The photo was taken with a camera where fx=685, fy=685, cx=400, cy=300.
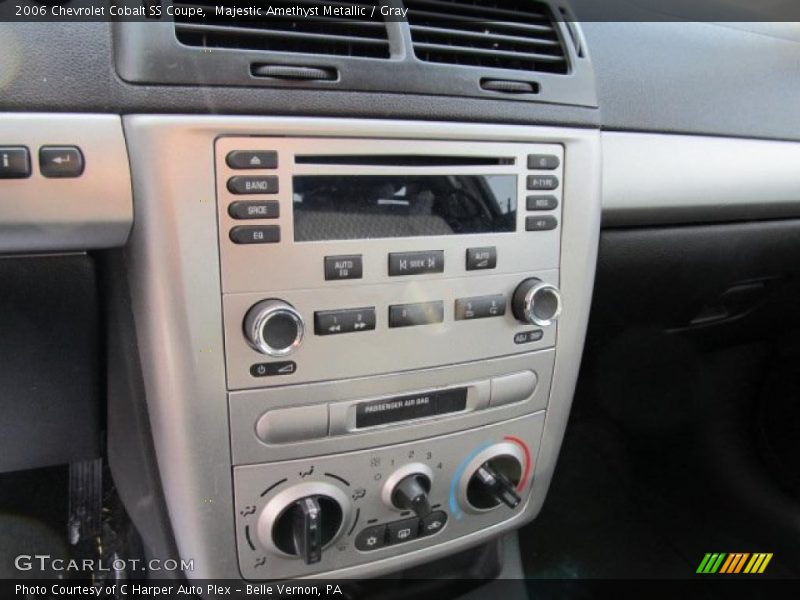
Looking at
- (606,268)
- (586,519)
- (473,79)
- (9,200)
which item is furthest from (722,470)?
(9,200)

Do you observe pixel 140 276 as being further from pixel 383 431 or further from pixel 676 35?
pixel 676 35

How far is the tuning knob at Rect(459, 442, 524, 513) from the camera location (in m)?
0.91

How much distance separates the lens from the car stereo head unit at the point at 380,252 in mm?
701

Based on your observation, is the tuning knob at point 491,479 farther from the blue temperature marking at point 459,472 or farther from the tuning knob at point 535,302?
the tuning knob at point 535,302

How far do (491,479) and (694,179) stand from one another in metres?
0.58

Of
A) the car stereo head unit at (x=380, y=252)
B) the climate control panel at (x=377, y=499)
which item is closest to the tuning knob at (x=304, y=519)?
the climate control panel at (x=377, y=499)

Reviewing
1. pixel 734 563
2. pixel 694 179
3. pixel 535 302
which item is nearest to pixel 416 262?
pixel 535 302

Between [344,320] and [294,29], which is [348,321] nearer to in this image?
[344,320]

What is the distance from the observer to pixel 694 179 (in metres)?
1.09

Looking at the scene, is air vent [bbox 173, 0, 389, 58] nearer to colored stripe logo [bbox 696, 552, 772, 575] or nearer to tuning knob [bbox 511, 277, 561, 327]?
tuning knob [bbox 511, 277, 561, 327]

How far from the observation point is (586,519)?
5.44 feet

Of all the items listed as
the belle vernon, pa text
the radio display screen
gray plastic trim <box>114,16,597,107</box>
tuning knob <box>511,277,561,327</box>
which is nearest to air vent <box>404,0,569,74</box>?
gray plastic trim <box>114,16,597,107</box>

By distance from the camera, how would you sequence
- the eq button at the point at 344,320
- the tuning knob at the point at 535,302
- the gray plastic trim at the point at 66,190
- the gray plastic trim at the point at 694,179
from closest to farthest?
1. the gray plastic trim at the point at 66,190
2. the eq button at the point at 344,320
3. the tuning knob at the point at 535,302
4. the gray plastic trim at the point at 694,179

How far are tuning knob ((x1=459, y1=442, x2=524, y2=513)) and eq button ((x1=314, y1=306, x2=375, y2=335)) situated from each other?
28 centimetres
